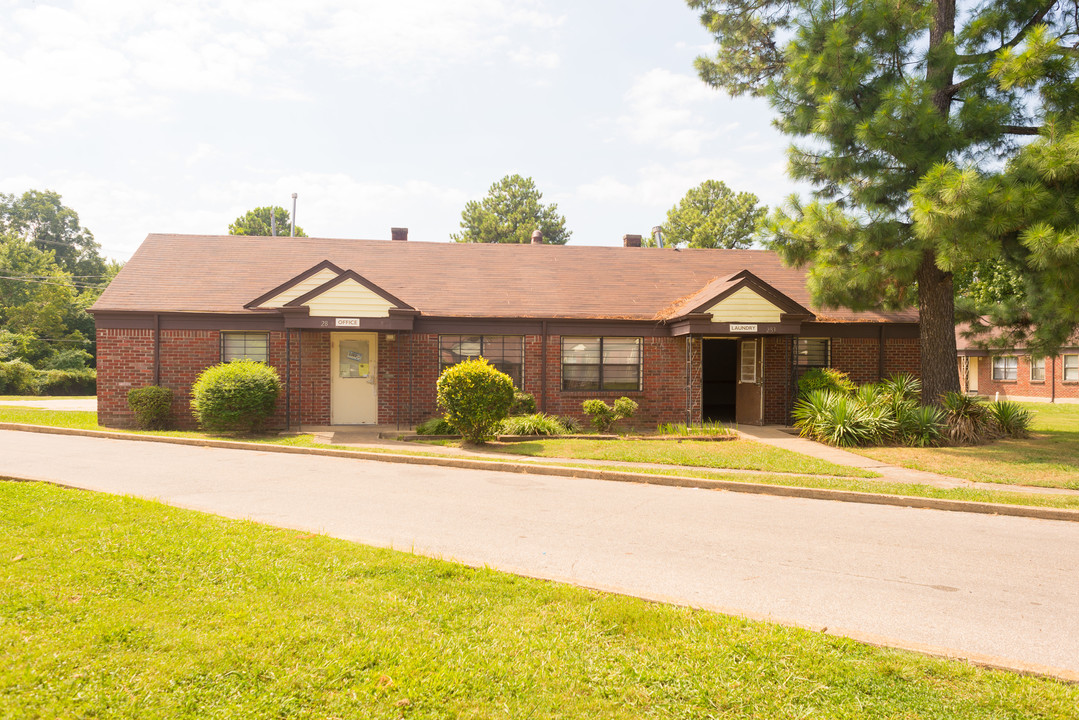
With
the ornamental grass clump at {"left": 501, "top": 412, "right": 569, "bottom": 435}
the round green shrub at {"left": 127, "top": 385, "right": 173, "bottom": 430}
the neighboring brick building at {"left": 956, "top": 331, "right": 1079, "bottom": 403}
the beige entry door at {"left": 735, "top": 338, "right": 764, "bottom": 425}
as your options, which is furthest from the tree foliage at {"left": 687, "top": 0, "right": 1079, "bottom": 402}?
the neighboring brick building at {"left": 956, "top": 331, "right": 1079, "bottom": 403}

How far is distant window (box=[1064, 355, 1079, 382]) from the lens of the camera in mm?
36125

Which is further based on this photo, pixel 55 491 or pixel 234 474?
pixel 234 474

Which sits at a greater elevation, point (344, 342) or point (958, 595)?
point (344, 342)

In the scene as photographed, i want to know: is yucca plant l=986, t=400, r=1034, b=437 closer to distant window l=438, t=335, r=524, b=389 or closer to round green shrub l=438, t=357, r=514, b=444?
round green shrub l=438, t=357, r=514, b=444

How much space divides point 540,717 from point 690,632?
1.38 m

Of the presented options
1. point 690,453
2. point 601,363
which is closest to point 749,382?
point 601,363

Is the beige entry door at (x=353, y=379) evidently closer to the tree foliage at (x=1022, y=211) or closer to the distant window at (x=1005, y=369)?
the tree foliage at (x=1022, y=211)

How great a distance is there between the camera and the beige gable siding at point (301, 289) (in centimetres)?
1731

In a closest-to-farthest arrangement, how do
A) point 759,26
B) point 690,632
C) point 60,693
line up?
1. point 60,693
2. point 690,632
3. point 759,26

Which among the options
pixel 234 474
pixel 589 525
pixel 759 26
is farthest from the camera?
pixel 759 26

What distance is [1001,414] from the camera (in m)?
15.5

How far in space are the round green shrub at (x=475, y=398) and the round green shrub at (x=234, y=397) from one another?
4507 mm

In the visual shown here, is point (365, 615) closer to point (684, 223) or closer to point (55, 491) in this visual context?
point (55, 491)

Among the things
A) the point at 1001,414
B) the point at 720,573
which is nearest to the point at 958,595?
the point at 720,573
